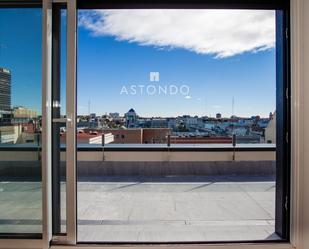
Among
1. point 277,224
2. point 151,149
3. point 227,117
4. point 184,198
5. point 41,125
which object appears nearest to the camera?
point 41,125

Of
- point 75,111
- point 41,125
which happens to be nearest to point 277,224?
point 75,111

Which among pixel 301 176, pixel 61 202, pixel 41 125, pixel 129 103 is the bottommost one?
pixel 61 202

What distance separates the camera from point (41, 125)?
245 cm

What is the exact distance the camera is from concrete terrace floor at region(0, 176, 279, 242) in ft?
8.48

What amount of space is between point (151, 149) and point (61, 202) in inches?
150

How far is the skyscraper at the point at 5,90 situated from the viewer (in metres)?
2.55

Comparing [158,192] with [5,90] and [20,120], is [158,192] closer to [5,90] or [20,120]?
[20,120]

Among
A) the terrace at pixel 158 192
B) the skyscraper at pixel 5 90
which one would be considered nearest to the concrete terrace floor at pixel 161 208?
the terrace at pixel 158 192

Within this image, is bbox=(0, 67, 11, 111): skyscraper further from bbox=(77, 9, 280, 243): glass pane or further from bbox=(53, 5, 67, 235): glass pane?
bbox=(77, 9, 280, 243): glass pane

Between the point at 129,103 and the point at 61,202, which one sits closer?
the point at 61,202

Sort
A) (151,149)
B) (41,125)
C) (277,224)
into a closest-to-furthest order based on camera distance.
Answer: (41,125) → (277,224) → (151,149)

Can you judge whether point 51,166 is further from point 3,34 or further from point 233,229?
point 233,229

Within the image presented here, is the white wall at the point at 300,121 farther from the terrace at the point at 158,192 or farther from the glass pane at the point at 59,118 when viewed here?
the glass pane at the point at 59,118

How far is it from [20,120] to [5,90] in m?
0.27
